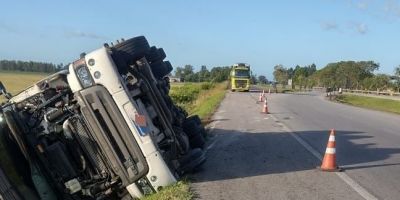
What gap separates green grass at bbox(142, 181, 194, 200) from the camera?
679 centimetres

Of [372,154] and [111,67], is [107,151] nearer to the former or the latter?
[111,67]

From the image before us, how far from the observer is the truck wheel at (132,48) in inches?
320

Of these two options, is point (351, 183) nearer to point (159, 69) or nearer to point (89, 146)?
point (89, 146)

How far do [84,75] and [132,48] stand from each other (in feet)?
3.68

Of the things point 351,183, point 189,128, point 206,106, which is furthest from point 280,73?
point 351,183

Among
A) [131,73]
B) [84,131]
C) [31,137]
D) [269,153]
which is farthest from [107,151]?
[269,153]

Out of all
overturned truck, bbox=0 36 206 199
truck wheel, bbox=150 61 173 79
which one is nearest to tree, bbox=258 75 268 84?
truck wheel, bbox=150 61 173 79

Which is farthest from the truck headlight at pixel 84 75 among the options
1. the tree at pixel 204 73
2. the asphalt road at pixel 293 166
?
the tree at pixel 204 73

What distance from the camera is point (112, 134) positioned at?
23.8ft

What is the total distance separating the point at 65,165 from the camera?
288 inches

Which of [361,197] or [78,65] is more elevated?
[78,65]

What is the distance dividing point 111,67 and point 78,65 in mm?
456

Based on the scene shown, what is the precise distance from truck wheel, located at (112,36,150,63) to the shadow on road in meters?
2.00

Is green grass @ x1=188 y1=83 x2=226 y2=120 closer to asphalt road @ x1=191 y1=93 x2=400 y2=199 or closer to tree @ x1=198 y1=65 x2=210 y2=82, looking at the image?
asphalt road @ x1=191 y1=93 x2=400 y2=199
